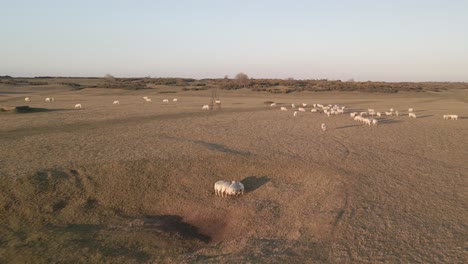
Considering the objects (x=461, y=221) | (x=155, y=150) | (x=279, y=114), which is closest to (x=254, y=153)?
(x=155, y=150)

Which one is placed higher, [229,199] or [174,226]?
[229,199]

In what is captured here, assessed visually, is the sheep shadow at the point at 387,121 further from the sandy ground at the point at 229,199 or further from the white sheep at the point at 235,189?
the white sheep at the point at 235,189

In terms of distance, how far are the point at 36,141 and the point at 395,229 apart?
15527 mm

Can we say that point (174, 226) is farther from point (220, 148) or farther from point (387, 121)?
point (387, 121)

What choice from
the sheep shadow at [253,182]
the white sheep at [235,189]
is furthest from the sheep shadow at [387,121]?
the white sheep at [235,189]

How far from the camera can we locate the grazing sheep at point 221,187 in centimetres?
1203

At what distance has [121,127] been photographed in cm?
2170

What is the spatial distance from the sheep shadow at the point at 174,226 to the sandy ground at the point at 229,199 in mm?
30

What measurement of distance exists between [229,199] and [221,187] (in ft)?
1.73

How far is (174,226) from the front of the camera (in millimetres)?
10602

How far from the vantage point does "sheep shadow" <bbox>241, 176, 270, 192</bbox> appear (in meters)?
12.6

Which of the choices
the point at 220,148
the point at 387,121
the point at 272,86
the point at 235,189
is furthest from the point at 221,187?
the point at 272,86

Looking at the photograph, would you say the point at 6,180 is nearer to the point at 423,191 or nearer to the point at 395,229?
the point at 395,229

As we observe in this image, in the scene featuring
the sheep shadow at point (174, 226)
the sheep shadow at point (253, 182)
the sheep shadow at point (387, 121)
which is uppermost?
the sheep shadow at point (387, 121)
